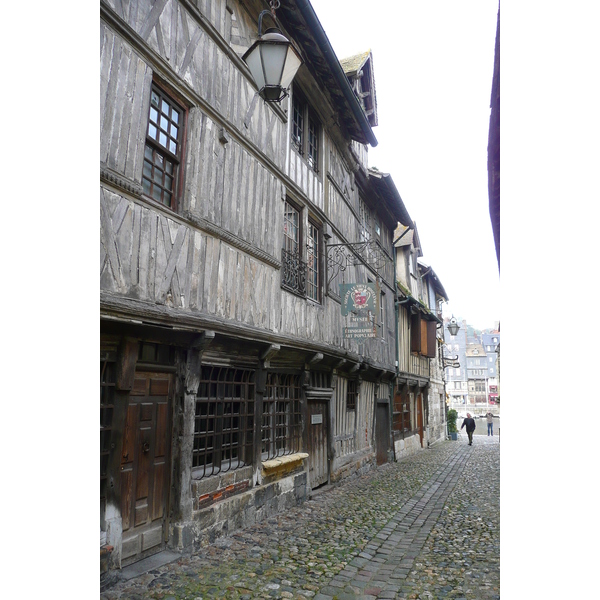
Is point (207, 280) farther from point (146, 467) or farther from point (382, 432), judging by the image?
→ point (382, 432)

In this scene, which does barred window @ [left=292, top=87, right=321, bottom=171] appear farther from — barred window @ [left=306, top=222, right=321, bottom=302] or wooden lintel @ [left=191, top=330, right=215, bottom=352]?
wooden lintel @ [left=191, top=330, right=215, bottom=352]

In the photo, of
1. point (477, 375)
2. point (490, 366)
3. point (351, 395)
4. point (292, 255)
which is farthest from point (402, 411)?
point (490, 366)

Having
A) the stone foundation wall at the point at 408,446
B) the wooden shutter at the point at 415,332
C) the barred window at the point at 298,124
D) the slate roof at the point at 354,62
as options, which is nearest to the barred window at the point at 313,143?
the barred window at the point at 298,124

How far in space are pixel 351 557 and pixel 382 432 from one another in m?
9.41

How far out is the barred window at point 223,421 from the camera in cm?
581

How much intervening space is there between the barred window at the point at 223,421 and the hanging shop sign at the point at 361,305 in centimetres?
306

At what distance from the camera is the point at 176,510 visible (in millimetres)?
5184

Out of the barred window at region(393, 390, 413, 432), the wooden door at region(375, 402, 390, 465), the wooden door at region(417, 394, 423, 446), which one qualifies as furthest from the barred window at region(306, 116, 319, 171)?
the wooden door at region(417, 394, 423, 446)

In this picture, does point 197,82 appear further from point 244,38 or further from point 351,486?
point 351,486

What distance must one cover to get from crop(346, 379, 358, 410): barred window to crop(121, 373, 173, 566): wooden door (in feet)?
21.8

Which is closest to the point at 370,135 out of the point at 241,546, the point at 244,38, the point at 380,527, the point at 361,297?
Answer: the point at 361,297

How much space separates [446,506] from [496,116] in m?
6.17

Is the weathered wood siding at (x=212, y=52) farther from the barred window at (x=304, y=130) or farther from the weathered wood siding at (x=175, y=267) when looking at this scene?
the barred window at (x=304, y=130)

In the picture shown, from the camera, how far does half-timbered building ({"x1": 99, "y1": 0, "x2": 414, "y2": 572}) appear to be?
4488mm
